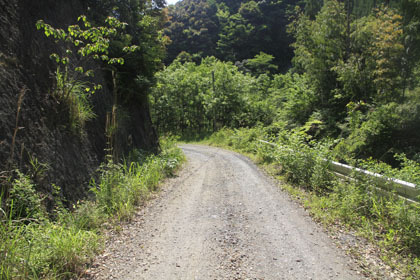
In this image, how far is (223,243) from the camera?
147 inches

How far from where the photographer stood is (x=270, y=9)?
177 feet

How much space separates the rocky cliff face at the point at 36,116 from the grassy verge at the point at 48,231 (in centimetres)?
34

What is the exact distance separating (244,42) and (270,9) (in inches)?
444

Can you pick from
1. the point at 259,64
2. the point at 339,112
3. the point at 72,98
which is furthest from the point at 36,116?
the point at 259,64

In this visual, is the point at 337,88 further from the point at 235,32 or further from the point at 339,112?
the point at 235,32

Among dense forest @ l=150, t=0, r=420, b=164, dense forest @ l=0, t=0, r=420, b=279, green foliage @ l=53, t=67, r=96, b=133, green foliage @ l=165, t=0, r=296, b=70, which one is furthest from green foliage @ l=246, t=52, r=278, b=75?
green foliage @ l=53, t=67, r=96, b=133

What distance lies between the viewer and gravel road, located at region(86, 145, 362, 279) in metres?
3.01

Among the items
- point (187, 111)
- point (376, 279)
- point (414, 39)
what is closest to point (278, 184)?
point (376, 279)

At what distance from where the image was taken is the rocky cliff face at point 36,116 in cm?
359

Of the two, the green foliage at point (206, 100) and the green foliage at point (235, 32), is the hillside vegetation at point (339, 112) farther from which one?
the green foliage at point (235, 32)

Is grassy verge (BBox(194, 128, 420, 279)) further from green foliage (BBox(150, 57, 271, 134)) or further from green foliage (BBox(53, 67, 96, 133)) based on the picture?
green foliage (BBox(150, 57, 271, 134))

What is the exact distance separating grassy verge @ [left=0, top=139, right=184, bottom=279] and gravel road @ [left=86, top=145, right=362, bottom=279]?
0.30 metres

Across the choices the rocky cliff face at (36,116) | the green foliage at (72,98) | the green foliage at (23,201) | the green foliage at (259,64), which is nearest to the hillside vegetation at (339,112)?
the green foliage at (23,201)

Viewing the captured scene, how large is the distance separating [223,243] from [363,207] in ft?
9.18
